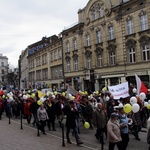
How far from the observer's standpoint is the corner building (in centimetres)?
2789

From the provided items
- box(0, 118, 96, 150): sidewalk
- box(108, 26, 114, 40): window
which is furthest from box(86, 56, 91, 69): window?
box(0, 118, 96, 150): sidewalk

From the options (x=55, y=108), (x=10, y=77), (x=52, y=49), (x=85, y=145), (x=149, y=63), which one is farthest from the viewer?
(x=10, y=77)

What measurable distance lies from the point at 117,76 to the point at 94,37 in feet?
24.0

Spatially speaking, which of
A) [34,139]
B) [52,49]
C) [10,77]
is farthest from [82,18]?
[10,77]

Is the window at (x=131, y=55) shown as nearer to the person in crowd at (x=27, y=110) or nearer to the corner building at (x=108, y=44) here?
the corner building at (x=108, y=44)

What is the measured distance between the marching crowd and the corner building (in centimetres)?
1579

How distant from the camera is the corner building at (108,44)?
27.9 metres

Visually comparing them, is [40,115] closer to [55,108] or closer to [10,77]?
[55,108]

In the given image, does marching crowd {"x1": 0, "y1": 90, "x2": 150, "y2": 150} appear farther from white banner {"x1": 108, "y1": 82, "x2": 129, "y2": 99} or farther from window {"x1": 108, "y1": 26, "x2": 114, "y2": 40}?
window {"x1": 108, "y1": 26, "x2": 114, "y2": 40}

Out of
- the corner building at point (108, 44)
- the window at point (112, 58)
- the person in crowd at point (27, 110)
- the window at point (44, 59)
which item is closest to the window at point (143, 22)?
the corner building at point (108, 44)

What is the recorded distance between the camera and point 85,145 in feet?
29.9

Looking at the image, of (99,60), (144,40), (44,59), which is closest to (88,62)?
(99,60)

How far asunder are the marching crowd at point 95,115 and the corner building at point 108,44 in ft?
51.8

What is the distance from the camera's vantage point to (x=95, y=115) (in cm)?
Answer: 910
